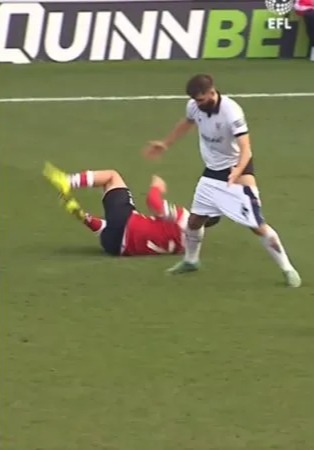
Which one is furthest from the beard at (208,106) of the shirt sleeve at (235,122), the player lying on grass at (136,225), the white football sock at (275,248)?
the player lying on grass at (136,225)

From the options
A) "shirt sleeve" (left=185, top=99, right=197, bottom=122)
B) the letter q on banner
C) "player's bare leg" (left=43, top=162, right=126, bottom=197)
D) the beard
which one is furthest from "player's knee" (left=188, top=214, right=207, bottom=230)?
the letter q on banner

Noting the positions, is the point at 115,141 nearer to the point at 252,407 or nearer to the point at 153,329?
the point at 153,329

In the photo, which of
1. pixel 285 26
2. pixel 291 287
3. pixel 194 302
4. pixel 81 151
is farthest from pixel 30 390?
pixel 285 26

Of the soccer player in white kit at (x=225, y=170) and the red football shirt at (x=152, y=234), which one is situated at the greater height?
the soccer player in white kit at (x=225, y=170)

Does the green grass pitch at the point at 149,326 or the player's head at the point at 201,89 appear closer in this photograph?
the green grass pitch at the point at 149,326

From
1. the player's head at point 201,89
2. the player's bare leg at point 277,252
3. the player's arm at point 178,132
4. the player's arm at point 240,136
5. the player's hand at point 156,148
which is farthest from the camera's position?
the player's hand at point 156,148

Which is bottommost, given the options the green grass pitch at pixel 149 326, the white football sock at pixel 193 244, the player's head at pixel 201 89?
the green grass pitch at pixel 149 326

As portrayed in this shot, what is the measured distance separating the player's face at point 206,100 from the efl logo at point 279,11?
1322 cm

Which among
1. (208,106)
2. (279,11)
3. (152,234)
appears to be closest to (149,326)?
(208,106)

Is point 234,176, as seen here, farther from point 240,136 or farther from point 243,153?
point 240,136

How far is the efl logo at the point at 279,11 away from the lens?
71.6 feet

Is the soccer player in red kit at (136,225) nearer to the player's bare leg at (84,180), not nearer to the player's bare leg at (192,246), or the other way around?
the player's bare leg at (84,180)

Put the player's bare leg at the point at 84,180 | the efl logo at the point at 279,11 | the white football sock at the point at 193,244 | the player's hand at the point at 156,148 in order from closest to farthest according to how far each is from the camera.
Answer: the white football sock at the point at 193,244
the player's hand at the point at 156,148
the player's bare leg at the point at 84,180
the efl logo at the point at 279,11

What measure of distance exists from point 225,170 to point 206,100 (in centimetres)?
60
